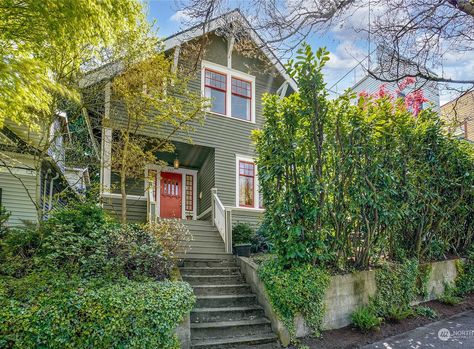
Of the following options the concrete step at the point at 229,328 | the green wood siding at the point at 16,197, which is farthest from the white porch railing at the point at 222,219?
the green wood siding at the point at 16,197

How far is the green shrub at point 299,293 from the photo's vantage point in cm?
556

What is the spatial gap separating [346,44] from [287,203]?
3.34m

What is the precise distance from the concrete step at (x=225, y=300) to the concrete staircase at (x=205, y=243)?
1683mm

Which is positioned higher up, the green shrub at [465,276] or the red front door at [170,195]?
the red front door at [170,195]

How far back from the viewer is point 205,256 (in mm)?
8211

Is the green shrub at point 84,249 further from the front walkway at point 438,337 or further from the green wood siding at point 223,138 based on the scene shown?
the green wood siding at point 223,138

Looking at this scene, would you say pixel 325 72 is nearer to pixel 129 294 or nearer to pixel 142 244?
pixel 142 244

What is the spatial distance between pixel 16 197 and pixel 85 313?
6.70 metres

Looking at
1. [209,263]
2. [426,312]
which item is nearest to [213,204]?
[209,263]

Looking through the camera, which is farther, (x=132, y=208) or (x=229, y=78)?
(x=229, y=78)

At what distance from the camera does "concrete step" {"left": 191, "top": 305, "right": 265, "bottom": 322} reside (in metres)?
5.77

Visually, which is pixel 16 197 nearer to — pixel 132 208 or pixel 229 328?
pixel 132 208

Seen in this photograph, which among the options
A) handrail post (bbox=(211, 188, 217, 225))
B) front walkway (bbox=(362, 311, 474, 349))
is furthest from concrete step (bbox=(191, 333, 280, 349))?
handrail post (bbox=(211, 188, 217, 225))

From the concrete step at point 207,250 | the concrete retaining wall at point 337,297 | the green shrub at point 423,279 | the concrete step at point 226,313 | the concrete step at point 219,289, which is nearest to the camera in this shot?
the concrete retaining wall at point 337,297
